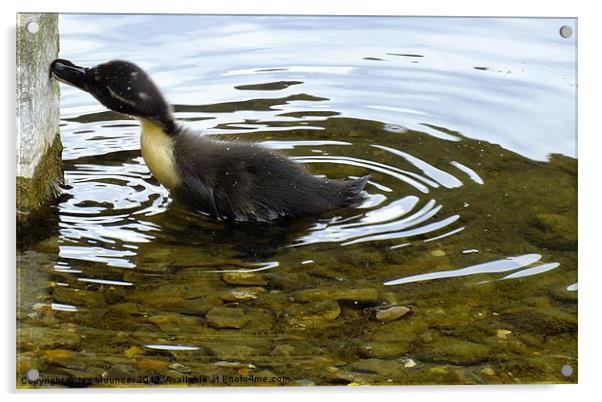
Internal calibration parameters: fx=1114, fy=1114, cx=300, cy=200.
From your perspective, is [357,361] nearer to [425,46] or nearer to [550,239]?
[550,239]

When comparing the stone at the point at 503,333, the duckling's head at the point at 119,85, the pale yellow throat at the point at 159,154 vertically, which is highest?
the duckling's head at the point at 119,85

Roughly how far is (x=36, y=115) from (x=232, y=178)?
2.31 feet

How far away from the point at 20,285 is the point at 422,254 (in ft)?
4.30

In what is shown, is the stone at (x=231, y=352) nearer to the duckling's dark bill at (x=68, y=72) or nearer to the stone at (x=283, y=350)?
the stone at (x=283, y=350)

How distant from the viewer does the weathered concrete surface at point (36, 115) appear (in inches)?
143

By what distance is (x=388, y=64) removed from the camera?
3.79 m

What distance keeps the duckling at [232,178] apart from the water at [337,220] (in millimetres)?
44

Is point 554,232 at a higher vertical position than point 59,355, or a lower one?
A: higher

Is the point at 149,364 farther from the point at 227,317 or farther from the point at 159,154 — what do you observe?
the point at 159,154

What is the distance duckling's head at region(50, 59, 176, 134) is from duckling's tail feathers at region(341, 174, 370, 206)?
2.09 feet

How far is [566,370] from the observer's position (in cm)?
364

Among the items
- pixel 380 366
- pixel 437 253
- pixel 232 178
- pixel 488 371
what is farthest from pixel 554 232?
pixel 232 178

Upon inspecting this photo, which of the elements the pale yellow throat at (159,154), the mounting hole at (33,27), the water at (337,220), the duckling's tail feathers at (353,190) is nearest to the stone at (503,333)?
the water at (337,220)

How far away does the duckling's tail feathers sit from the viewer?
12.5 ft
